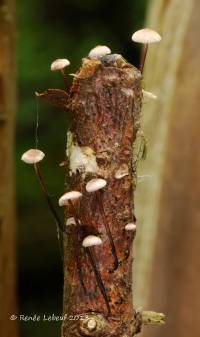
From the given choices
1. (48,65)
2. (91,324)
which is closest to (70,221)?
(91,324)

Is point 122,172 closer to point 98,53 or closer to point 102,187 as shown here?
point 102,187

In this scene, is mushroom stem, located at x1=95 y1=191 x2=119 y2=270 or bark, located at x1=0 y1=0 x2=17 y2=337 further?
bark, located at x1=0 y1=0 x2=17 y2=337

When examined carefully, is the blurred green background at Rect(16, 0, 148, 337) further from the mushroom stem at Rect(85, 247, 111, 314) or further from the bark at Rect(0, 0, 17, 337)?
the mushroom stem at Rect(85, 247, 111, 314)

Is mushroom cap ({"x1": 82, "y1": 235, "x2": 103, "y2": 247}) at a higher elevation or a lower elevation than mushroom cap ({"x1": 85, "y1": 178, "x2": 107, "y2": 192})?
lower

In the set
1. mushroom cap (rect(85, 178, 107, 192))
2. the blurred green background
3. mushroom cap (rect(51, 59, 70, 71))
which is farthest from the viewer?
the blurred green background

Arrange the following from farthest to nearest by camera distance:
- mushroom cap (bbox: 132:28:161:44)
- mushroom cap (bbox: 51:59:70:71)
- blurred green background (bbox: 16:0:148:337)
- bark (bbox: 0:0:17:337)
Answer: blurred green background (bbox: 16:0:148:337), bark (bbox: 0:0:17:337), mushroom cap (bbox: 132:28:161:44), mushroom cap (bbox: 51:59:70:71)

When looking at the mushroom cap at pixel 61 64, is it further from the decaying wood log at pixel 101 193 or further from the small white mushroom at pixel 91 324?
the small white mushroom at pixel 91 324

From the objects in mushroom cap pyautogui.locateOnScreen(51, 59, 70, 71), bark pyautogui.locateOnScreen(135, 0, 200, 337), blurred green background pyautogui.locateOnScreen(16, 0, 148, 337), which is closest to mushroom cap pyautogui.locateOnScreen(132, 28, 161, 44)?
mushroom cap pyautogui.locateOnScreen(51, 59, 70, 71)
